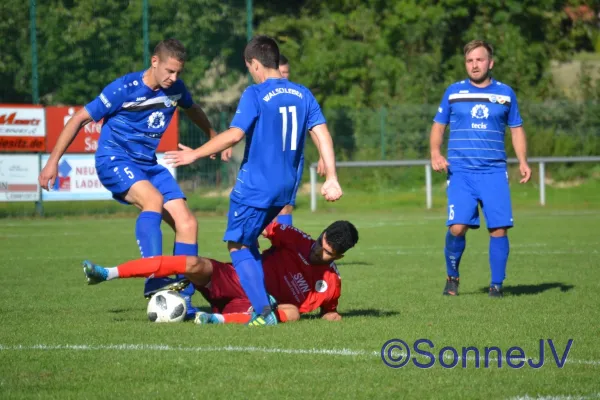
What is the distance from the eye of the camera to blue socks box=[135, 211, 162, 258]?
7.57 meters

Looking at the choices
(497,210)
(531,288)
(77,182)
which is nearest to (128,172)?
(497,210)

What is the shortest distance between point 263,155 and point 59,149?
6.09 ft

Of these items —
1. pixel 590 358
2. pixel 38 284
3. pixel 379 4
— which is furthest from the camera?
pixel 379 4

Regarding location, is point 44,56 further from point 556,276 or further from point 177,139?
point 556,276

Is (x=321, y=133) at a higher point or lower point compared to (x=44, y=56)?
lower

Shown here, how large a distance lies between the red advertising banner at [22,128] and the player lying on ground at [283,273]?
14193 millimetres

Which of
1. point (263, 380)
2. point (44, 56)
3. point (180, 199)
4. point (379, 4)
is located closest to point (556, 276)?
point (180, 199)

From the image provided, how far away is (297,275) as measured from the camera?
23.4 ft

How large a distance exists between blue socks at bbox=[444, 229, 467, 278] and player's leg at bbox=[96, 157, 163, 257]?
8.60 ft

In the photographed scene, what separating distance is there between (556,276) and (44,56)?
49.0 ft

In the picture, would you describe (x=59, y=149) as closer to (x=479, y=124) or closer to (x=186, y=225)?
(x=186, y=225)

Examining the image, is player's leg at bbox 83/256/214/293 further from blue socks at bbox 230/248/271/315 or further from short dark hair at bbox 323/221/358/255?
short dark hair at bbox 323/221/358/255

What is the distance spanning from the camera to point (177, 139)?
2220 cm

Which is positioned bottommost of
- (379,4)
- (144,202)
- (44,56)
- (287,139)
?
(144,202)
